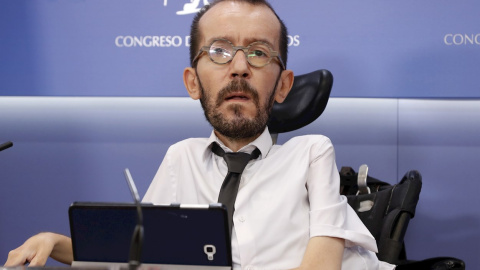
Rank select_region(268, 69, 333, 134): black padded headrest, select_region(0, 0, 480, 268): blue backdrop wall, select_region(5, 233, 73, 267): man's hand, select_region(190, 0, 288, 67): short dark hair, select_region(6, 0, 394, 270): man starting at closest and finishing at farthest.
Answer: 1. select_region(5, 233, 73, 267): man's hand
2. select_region(6, 0, 394, 270): man
3. select_region(190, 0, 288, 67): short dark hair
4. select_region(268, 69, 333, 134): black padded headrest
5. select_region(0, 0, 480, 268): blue backdrop wall

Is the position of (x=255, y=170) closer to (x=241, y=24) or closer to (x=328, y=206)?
(x=328, y=206)

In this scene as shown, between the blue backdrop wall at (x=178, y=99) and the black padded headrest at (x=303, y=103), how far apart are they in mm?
508

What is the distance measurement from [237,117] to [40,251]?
0.59m

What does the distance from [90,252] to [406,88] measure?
212cm

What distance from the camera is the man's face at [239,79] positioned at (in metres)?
1.81

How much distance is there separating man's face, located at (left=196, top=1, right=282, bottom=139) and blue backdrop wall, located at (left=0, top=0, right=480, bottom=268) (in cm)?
133

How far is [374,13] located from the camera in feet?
10.3

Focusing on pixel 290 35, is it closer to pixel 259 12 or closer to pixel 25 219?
pixel 259 12

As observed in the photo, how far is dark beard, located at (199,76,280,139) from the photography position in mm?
1812

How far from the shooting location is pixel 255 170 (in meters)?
1.85

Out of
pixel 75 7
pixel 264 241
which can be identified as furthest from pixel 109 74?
pixel 264 241

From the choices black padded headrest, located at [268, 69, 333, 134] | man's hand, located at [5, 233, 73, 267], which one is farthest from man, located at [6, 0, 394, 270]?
black padded headrest, located at [268, 69, 333, 134]

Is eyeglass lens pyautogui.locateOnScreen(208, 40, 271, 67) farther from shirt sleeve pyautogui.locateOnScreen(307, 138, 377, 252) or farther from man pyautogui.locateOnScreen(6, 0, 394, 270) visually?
shirt sleeve pyautogui.locateOnScreen(307, 138, 377, 252)

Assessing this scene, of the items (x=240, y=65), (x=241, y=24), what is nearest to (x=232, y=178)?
(x=240, y=65)
